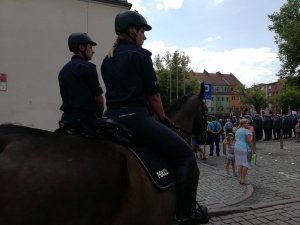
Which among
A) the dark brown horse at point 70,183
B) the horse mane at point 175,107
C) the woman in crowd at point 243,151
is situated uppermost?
the horse mane at point 175,107

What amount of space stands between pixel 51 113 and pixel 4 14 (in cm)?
360

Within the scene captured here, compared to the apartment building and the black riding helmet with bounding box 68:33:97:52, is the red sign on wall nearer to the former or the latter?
the black riding helmet with bounding box 68:33:97:52

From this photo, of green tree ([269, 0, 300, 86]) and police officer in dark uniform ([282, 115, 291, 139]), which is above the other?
green tree ([269, 0, 300, 86])

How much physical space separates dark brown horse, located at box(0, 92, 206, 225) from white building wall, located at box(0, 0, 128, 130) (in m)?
10.1

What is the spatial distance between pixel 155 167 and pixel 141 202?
1.29 ft

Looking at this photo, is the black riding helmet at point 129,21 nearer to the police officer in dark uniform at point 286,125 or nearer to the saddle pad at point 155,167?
the saddle pad at point 155,167

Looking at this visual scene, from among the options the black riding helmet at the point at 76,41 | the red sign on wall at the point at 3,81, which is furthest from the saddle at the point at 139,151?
the red sign on wall at the point at 3,81

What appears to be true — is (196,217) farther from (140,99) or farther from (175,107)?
(175,107)

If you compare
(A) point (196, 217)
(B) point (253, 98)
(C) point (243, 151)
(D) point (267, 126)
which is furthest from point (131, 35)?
(B) point (253, 98)

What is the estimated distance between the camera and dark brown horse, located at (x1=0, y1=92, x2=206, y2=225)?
7.82 feet

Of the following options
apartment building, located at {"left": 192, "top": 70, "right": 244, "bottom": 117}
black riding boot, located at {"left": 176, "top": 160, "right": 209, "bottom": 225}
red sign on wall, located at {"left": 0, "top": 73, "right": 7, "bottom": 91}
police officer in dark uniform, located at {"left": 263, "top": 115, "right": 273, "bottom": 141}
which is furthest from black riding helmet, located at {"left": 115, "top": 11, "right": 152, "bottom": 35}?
apartment building, located at {"left": 192, "top": 70, "right": 244, "bottom": 117}

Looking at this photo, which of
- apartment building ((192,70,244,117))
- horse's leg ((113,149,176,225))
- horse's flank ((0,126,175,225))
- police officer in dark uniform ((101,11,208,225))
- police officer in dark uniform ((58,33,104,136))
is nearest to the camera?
horse's flank ((0,126,175,225))

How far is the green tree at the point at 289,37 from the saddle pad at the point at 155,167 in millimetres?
38914

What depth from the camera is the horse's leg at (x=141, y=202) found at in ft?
9.09
